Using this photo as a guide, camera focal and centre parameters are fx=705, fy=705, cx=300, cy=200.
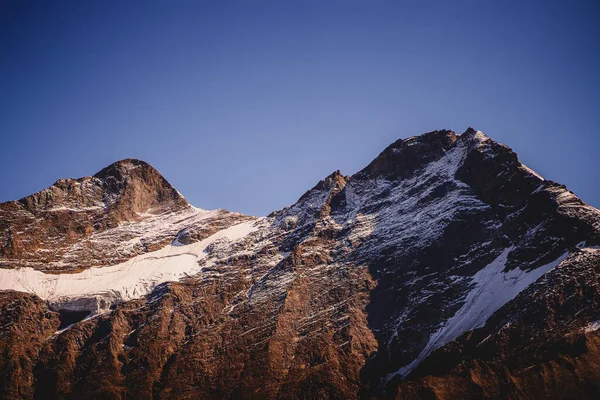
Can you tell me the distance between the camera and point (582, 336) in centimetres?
11869

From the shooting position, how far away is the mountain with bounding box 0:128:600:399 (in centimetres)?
12612

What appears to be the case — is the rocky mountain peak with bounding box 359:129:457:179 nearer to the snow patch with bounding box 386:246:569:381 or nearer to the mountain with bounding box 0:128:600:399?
the mountain with bounding box 0:128:600:399

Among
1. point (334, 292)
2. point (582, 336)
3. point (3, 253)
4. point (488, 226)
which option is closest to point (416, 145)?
point (488, 226)

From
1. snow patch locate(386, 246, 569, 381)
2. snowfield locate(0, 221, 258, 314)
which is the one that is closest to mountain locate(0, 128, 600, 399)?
snow patch locate(386, 246, 569, 381)

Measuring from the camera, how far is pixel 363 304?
519 feet

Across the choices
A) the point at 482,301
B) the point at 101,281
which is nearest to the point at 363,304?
the point at 482,301

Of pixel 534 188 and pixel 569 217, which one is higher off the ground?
pixel 534 188

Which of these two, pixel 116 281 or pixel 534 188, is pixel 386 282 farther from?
pixel 116 281

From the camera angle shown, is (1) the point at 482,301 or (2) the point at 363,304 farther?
Result: (2) the point at 363,304

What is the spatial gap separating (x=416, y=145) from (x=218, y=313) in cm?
7429

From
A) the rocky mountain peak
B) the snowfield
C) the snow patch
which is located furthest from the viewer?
the rocky mountain peak

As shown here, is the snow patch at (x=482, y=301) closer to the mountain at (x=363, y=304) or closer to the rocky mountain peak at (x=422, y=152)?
the mountain at (x=363, y=304)

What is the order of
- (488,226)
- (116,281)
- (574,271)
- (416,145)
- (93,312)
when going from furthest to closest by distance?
1. (416,145)
2. (116,281)
3. (93,312)
4. (488,226)
5. (574,271)

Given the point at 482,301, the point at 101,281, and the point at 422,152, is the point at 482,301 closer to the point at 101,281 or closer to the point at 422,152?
the point at 422,152
